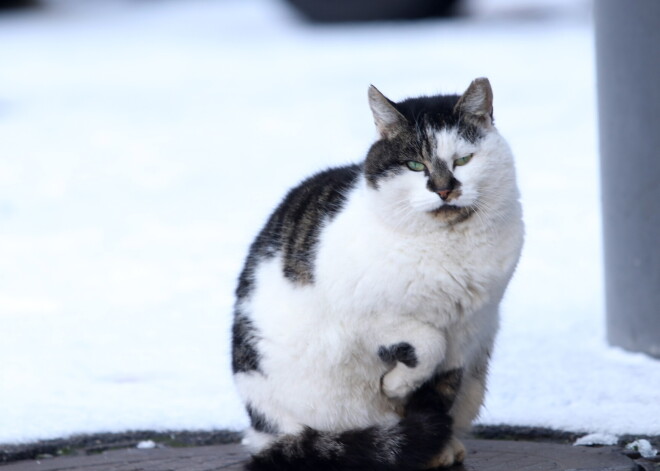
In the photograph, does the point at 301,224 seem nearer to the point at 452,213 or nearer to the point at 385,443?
the point at 452,213

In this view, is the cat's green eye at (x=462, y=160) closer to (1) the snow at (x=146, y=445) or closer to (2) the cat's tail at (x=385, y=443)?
(2) the cat's tail at (x=385, y=443)

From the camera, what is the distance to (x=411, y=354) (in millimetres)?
2695

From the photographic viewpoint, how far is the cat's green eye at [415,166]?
262cm

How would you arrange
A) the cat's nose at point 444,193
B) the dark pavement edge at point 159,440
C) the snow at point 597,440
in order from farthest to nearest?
1. the dark pavement edge at point 159,440
2. the snow at point 597,440
3. the cat's nose at point 444,193

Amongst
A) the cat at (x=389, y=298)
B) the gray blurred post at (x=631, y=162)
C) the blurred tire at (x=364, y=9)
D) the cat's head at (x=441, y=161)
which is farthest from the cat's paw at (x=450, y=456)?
the blurred tire at (x=364, y=9)

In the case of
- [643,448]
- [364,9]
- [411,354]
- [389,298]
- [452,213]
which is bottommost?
[643,448]

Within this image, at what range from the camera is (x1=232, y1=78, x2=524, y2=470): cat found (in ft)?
8.66

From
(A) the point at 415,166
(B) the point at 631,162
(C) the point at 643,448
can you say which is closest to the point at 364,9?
(B) the point at 631,162

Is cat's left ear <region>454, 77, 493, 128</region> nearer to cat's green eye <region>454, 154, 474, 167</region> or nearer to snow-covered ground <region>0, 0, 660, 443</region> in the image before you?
cat's green eye <region>454, 154, 474, 167</region>

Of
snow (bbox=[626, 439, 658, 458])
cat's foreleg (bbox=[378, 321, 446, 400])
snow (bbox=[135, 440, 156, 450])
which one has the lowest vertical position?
snow (bbox=[626, 439, 658, 458])

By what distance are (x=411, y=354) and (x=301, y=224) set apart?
1.68 ft

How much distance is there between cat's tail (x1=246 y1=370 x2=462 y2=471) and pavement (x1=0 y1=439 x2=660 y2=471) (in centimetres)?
22

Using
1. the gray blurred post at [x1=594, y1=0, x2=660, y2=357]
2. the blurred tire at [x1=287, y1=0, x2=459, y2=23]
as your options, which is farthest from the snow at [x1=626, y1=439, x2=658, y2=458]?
the blurred tire at [x1=287, y1=0, x2=459, y2=23]

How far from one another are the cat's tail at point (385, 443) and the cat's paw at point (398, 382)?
1.8 inches
